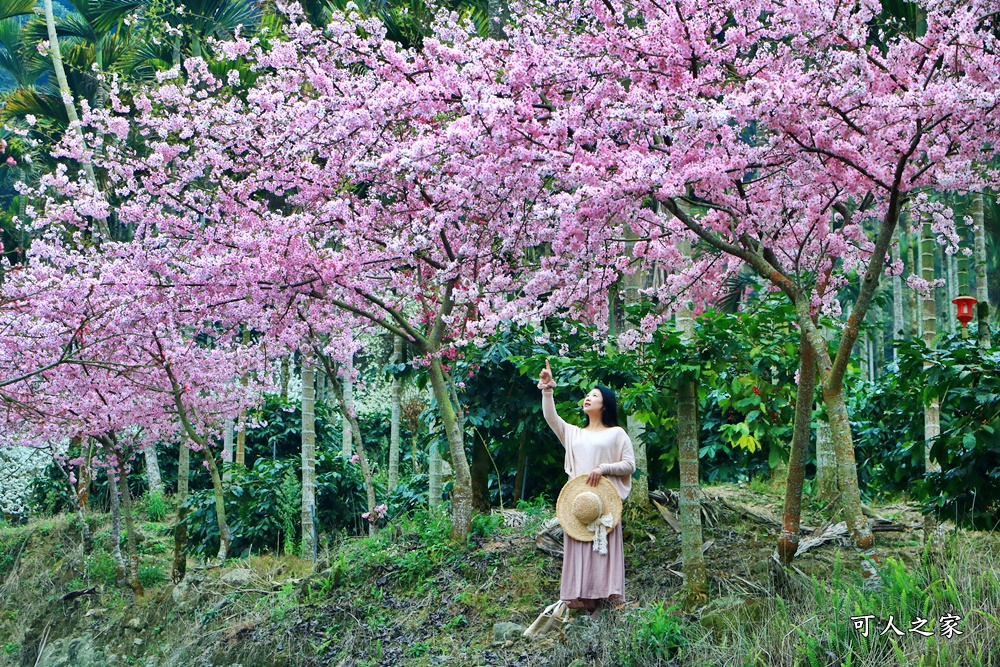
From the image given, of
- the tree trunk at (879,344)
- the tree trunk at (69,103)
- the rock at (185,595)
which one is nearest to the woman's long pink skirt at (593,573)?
the tree trunk at (879,344)

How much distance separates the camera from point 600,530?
20.3ft

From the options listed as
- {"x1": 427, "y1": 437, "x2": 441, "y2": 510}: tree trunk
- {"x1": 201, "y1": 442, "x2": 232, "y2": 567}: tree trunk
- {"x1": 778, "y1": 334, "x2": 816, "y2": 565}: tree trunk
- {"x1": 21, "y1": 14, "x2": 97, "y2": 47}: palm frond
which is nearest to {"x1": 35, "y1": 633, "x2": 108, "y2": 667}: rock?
{"x1": 201, "y1": 442, "x2": 232, "y2": 567}: tree trunk

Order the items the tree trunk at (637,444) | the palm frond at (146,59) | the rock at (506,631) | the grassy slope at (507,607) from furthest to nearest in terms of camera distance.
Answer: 1. the palm frond at (146,59)
2. the tree trunk at (637,444)
3. the rock at (506,631)
4. the grassy slope at (507,607)

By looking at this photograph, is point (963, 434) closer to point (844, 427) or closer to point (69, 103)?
point (844, 427)

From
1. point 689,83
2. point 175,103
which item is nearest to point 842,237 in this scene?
point 689,83

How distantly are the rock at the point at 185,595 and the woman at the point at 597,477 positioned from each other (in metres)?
4.95

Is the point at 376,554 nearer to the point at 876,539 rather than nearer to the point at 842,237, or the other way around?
the point at 876,539

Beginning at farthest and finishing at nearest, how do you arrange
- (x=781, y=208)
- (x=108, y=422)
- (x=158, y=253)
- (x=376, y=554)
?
(x=108, y=422)
(x=376, y=554)
(x=158, y=253)
(x=781, y=208)

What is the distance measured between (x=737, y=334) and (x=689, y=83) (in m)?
2.06

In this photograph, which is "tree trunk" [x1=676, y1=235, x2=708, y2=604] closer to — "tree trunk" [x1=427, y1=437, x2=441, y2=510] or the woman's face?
the woman's face

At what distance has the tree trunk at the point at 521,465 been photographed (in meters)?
9.60

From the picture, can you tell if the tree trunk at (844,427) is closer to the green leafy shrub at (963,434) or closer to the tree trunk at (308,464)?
the green leafy shrub at (963,434)

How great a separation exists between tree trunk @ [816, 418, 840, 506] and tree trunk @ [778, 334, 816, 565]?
7.71 feet

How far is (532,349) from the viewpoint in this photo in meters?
9.51
